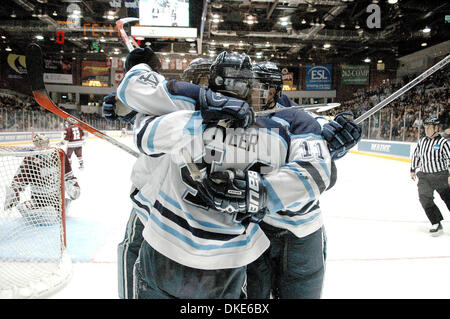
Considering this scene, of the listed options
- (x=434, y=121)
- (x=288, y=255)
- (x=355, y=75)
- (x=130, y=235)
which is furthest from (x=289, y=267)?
(x=355, y=75)

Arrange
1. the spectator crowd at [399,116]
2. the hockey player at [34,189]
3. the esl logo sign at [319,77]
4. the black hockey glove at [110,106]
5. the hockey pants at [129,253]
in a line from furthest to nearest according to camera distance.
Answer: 1. the esl logo sign at [319,77]
2. the spectator crowd at [399,116]
3. the hockey player at [34,189]
4. the black hockey glove at [110,106]
5. the hockey pants at [129,253]

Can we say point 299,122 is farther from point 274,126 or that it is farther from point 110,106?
point 110,106

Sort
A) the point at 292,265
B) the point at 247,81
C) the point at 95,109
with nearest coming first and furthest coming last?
1. the point at 247,81
2. the point at 292,265
3. the point at 95,109

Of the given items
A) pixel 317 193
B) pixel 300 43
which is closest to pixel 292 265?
pixel 317 193

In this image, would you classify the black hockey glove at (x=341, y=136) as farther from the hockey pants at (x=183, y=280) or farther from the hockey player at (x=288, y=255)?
the hockey pants at (x=183, y=280)

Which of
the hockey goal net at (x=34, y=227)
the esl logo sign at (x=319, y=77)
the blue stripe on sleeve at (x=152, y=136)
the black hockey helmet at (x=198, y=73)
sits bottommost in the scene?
the hockey goal net at (x=34, y=227)

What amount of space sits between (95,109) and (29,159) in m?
18.3

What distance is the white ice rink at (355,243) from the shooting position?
207 cm

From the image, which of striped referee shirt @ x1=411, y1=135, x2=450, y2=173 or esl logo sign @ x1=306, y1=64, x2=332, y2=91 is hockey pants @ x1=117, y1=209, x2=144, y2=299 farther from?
esl logo sign @ x1=306, y1=64, x2=332, y2=91

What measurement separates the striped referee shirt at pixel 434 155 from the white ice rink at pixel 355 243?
618mm

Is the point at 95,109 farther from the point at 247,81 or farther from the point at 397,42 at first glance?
the point at 247,81

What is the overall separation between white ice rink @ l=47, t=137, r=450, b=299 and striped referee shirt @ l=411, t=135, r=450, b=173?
62cm

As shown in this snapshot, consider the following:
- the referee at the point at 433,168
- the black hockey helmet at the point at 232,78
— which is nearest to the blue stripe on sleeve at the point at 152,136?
the black hockey helmet at the point at 232,78

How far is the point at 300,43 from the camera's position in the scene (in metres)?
13.9
